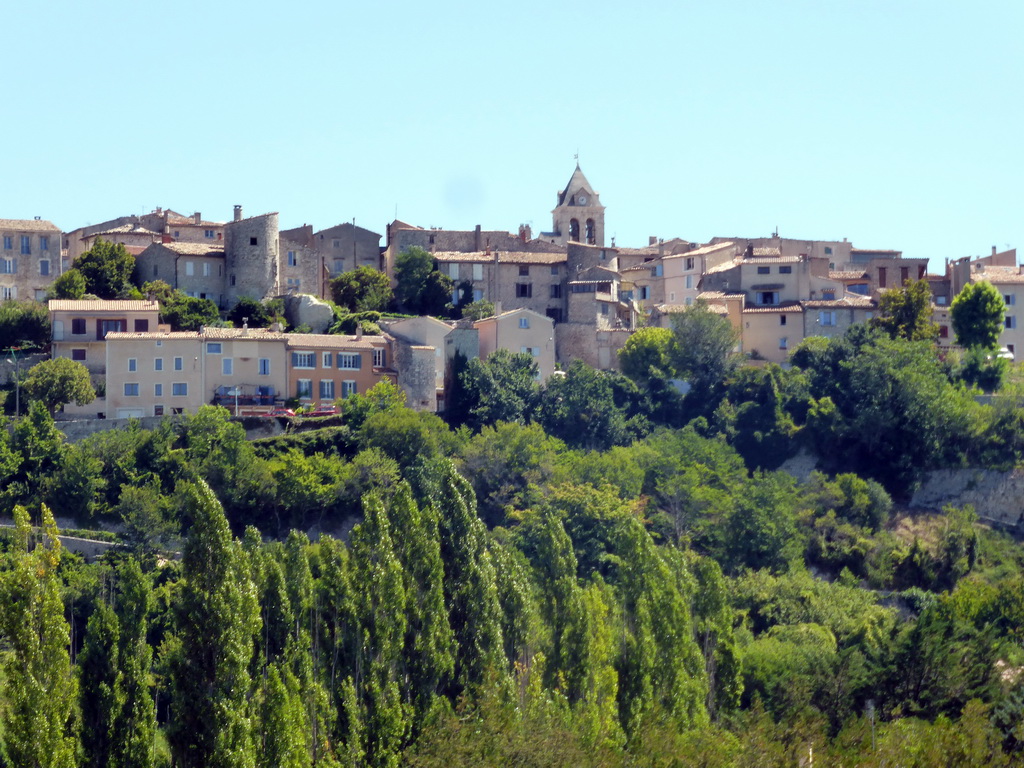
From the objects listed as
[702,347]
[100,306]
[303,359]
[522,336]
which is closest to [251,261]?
[100,306]

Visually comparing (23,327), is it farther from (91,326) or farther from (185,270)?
(185,270)

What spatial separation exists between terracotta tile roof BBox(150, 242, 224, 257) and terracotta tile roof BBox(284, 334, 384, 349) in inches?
329

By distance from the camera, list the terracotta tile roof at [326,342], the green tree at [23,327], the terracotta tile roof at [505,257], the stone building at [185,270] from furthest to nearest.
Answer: the terracotta tile roof at [505,257] → the stone building at [185,270] → the green tree at [23,327] → the terracotta tile roof at [326,342]

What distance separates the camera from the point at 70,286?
67.9m

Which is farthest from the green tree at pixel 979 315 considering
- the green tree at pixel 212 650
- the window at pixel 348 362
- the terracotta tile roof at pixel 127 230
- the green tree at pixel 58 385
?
the green tree at pixel 212 650

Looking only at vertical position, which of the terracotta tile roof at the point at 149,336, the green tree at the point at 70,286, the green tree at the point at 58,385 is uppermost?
the green tree at the point at 70,286

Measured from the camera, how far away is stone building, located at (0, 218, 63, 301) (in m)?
71.4

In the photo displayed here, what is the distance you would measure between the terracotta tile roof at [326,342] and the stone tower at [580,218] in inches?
880

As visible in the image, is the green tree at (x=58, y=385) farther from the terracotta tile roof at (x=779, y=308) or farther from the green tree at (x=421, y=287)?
the terracotta tile roof at (x=779, y=308)

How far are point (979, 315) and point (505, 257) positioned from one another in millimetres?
18158

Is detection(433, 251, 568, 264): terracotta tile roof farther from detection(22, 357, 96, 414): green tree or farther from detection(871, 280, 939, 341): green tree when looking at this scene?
detection(22, 357, 96, 414): green tree

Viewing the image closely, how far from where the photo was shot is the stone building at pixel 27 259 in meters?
71.4

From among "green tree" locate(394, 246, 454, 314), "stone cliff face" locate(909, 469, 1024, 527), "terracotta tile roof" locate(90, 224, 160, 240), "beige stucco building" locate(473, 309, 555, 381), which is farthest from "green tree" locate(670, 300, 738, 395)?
"terracotta tile roof" locate(90, 224, 160, 240)

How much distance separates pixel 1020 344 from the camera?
74.8 m
